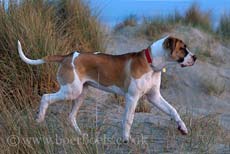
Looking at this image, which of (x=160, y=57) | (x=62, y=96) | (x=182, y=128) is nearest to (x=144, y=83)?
(x=160, y=57)

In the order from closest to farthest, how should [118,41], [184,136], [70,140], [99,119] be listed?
[70,140] → [184,136] → [99,119] → [118,41]

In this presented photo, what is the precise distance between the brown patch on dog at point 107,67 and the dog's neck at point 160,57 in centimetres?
15

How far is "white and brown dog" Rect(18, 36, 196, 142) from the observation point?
728 cm

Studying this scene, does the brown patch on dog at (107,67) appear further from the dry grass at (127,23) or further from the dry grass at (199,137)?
the dry grass at (127,23)

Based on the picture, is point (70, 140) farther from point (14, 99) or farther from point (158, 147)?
point (14, 99)

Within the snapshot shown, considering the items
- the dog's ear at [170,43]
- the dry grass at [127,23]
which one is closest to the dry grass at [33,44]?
the dog's ear at [170,43]

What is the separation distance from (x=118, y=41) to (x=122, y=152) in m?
10.1

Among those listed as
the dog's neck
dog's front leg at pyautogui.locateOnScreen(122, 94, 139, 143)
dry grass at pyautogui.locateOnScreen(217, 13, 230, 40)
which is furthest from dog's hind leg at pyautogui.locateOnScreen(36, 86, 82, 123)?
dry grass at pyautogui.locateOnScreen(217, 13, 230, 40)

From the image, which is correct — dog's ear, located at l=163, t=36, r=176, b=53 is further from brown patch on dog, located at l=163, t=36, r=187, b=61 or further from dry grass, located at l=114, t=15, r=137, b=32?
dry grass, located at l=114, t=15, r=137, b=32

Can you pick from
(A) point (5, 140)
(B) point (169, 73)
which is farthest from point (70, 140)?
(B) point (169, 73)

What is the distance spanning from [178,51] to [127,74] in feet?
2.29

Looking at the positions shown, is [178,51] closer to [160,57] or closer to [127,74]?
[160,57]

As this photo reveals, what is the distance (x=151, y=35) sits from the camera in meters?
17.0

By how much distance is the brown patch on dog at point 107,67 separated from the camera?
745 cm
